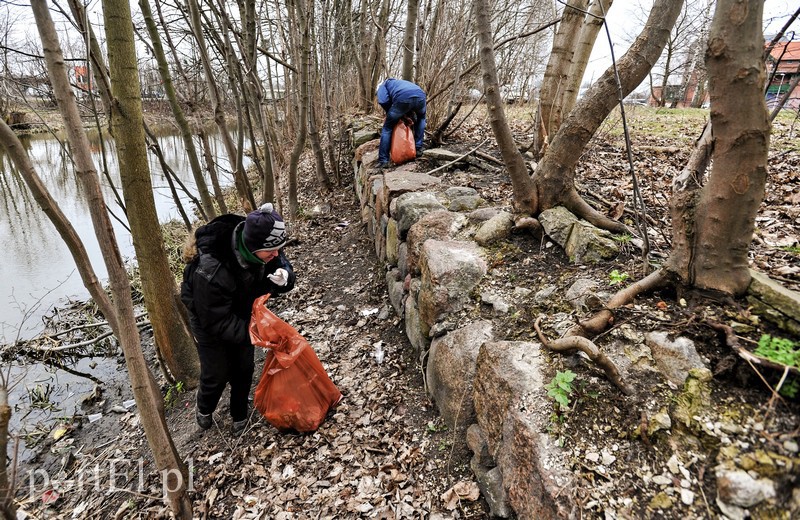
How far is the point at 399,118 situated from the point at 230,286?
356cm

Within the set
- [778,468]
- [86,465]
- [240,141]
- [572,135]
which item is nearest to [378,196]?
[240,141]

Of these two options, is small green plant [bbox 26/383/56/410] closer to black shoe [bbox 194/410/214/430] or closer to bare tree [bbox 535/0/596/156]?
black shoe [bbox 194/410/214/430]

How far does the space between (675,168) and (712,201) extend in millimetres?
3416

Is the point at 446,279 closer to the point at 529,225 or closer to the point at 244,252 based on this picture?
the point at 529,225

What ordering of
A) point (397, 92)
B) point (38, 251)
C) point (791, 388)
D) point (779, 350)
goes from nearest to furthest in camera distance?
point (791, 388), point (779, 350), point (397, 92), point (38, 251)

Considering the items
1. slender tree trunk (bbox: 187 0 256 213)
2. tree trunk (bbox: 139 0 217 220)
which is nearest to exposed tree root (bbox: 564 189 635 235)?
tree trunk (bbox: 139 0 217 220)

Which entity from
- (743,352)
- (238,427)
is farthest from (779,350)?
(238,427)

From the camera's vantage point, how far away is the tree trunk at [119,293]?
1287 millimetres

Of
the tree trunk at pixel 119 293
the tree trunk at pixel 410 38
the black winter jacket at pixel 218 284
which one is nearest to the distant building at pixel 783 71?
the tree trunk at pixel 119 293

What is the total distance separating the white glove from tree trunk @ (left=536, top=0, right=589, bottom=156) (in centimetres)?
320

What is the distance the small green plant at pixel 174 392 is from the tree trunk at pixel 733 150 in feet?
13.3

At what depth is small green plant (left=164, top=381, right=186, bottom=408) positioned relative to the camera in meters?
3.59

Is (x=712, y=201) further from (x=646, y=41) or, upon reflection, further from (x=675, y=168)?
(x=675, y=168)

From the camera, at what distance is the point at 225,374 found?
2877mm
